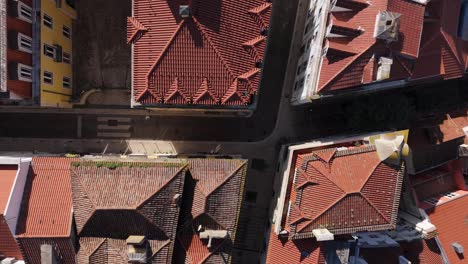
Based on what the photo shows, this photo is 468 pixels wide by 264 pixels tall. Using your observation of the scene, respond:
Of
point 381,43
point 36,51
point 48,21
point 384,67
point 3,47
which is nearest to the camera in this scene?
point 3,47

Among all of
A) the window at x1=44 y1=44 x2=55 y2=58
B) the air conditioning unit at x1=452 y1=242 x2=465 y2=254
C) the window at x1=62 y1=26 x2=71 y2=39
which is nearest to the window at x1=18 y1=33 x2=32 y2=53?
the window at x1=44 y1=44 x2=55 y2=58

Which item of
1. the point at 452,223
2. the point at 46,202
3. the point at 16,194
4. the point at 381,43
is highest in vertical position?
the point at 381,43

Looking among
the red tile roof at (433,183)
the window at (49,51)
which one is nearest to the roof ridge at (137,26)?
the window at (49,51)

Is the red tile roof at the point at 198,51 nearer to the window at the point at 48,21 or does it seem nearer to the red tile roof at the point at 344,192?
the red tile roof at the point at 344,192

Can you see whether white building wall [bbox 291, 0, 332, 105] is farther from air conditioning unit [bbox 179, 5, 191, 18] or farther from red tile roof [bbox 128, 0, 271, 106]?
air conditioning unit [bbox 179, 5, 191, 18]

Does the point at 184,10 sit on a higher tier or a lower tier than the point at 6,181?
higher

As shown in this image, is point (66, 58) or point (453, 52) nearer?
point (453, 52)

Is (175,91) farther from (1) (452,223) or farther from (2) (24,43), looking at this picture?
(1) (452,223)

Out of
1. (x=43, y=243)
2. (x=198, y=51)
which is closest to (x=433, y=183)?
Answer: (x=198, y=51)
